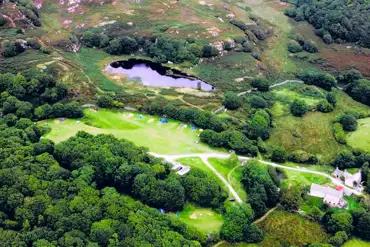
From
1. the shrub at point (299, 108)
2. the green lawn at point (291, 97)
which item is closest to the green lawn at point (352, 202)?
the shrub at point (299, 108)

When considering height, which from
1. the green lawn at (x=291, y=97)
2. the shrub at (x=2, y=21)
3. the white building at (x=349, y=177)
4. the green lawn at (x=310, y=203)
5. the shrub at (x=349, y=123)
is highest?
the shrub at (x=2, y=21)

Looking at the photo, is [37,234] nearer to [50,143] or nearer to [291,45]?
[50,143]

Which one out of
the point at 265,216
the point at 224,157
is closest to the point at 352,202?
the point at 265,216

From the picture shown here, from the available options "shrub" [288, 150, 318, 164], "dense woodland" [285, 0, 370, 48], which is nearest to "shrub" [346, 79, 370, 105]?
"dense woodland" [285, 0, 370, 48]

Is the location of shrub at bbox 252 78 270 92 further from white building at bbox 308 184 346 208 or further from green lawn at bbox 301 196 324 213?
green lawn at bbox 301 196 324 213

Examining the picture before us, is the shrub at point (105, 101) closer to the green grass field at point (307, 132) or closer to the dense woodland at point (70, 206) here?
the dense woodland at point (70, 206)

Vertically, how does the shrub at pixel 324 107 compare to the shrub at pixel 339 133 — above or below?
above

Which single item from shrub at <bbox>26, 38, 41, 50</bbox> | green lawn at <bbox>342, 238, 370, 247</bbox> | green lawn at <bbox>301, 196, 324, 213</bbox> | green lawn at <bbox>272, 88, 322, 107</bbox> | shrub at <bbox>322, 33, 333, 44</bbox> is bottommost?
green lawn at <bbox>342, 238, 370, 247</bbox>
